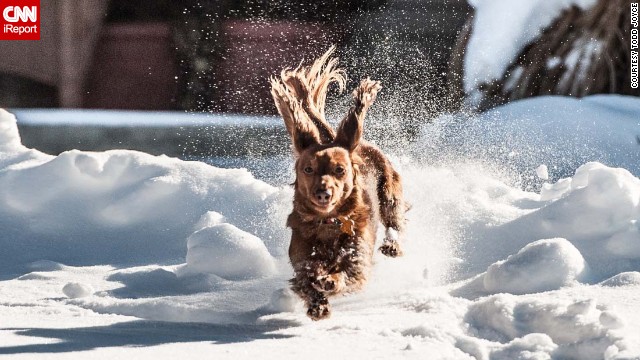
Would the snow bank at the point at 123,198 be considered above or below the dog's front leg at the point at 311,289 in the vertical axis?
above

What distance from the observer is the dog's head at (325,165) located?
12.6 feet

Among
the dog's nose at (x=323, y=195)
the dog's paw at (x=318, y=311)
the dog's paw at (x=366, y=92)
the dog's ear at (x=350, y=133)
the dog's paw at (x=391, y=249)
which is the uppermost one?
the dog's paw at (x=366, y=92)

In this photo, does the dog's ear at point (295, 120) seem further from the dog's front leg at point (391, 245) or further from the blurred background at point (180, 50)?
the blurred background at point (180, 50)

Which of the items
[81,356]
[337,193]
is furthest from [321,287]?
[81,356]

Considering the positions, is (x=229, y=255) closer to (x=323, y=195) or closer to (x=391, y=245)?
(x=391, y=245)

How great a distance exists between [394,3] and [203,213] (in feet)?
6.44

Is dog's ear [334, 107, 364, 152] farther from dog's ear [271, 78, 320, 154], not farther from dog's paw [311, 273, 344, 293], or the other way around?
dog's paw [311, 273, 344, 293]

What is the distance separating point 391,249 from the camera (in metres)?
4.21

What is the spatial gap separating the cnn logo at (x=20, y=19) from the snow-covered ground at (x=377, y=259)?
0.81 m

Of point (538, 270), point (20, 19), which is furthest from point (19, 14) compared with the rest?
point (538, 270)

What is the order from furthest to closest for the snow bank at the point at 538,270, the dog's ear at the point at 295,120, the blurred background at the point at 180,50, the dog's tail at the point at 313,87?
the blurred background at the point at 180,50 < the snow bank at the point at 538,270 < the dog's tail at the point at 313,87 < the dog's ear at the point at 295,120

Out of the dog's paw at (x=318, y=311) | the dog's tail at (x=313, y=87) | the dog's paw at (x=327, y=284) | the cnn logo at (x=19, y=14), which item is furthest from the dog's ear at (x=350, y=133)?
the cnn logo at (x=19, y=14)

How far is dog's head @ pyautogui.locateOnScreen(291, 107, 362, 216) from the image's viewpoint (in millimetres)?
3846

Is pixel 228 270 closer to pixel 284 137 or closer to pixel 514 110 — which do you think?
pixel 284 137
